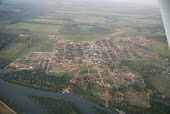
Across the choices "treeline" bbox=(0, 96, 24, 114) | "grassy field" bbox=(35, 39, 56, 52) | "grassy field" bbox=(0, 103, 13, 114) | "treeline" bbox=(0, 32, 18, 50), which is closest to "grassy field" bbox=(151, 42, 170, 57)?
"grassy field" bbox=(35, 39, 56, 52)

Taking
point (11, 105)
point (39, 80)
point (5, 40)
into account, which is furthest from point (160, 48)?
point (5, 40)

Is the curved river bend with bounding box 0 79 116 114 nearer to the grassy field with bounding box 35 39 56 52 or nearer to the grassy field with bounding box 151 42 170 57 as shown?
the grassy field with bounding box 35 39 56 52

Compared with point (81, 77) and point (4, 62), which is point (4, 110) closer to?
point (81, 77)

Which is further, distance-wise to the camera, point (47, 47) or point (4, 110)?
point (47, 47)

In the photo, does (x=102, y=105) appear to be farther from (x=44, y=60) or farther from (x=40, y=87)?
(x=44, y=60)

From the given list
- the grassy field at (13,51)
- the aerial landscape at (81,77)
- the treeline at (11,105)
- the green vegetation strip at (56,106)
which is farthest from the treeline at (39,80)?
the grassy field at (13,51)

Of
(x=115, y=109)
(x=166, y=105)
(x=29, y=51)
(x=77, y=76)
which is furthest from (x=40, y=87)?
(x=166, y=105)
